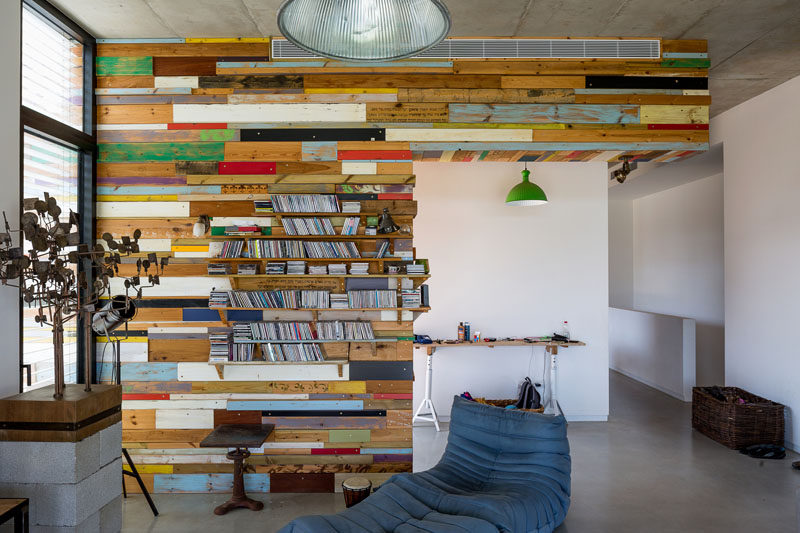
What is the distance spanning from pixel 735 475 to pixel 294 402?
4036 mm

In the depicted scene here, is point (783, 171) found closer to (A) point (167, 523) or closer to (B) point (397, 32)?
(B) point (397, 32)

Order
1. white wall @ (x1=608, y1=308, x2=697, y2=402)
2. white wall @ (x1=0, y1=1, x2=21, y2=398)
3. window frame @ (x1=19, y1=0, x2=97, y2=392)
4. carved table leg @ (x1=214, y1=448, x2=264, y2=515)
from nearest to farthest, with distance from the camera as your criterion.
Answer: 1. white wall @ (x1=0, y1=1, x2=21, y2=398)
2. carved table leg @ (x1=214, y1=448, x2=264, y2=515)
3. window frame @ (x1=19, y1=0, x2=97, y2=392)
4. white wall @ (x1=608, y1=308, x2=697, y2=402)

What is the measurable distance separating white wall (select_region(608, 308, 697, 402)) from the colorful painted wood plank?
706 cm

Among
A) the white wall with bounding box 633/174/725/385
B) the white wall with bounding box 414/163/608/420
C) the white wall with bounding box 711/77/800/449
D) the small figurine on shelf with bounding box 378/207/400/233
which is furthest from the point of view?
the white wall with bounding box 633/174/725/385

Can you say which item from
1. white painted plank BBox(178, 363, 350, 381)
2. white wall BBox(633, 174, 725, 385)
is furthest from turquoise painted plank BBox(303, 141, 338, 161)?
white wall BBox(633, 174, 725, 385)

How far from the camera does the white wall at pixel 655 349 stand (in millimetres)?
7305

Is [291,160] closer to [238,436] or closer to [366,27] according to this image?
[238,436]

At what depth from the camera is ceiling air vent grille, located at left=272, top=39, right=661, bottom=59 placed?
4527mm

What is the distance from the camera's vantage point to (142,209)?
450 centimetres

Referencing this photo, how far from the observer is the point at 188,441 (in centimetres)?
443

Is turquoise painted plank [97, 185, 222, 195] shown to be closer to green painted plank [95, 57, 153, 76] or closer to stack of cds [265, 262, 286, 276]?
stack of cds [265, 262, 286, 276]

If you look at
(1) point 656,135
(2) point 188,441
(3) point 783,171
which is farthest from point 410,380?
(3) point 783,171

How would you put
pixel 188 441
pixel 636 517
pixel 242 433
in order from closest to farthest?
pixel 636 517 < pixel 242 433 < pixel 188 441

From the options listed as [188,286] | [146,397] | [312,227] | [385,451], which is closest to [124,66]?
[188,286]
